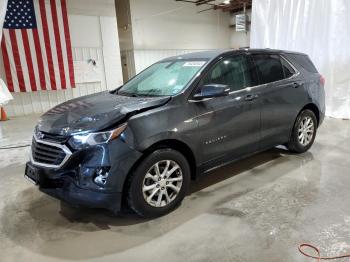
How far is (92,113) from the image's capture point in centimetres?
244

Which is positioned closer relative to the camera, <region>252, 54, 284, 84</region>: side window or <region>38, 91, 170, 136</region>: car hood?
<region>38, 91, 170, 136</region>: car hood

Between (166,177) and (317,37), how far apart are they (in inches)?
223

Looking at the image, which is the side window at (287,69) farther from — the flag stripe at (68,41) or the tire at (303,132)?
the flag stripe at (68,41)

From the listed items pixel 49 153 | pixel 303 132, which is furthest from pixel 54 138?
pixel 303 132

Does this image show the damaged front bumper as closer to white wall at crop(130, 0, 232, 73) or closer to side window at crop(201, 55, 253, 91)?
side window at crop(201, 55, 253, 91)

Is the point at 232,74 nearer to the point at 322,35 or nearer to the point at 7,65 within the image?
the point at 322,35

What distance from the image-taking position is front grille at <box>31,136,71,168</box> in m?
2.26

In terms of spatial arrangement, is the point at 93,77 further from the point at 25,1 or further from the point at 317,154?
the point at 317,154

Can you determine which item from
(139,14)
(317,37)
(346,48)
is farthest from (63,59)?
(346,48)

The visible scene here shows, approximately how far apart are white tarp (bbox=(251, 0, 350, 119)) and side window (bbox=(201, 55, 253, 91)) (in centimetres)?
416

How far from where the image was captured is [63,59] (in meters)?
9.14

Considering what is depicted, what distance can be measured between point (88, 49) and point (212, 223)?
869 cm

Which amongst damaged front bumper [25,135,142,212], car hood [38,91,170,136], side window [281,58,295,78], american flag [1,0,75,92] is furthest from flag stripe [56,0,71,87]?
damaged front bumper [25,135,142,212]

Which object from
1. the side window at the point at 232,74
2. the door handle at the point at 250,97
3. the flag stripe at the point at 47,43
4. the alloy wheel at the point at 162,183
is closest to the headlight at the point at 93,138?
the alloy wheel at the point at 162,183
